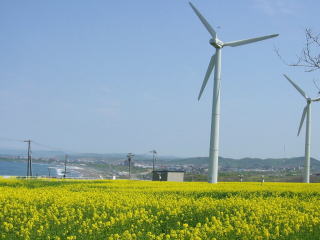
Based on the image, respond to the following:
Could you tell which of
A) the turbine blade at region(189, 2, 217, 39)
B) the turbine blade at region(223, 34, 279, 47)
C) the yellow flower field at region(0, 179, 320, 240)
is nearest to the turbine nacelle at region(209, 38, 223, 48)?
the turbine blade at region(189, 2, 217, 39)

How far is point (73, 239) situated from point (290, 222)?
5.26 m

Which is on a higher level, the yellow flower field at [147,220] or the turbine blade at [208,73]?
the turbine blade at [208,73]

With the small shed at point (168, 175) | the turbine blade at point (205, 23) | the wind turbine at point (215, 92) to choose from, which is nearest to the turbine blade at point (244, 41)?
the wind turbine at point (215, 92)

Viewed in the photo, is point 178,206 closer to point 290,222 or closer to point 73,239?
point 290,222

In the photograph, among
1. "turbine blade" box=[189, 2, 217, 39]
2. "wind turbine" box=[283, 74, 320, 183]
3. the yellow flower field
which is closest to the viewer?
the yellow flower field

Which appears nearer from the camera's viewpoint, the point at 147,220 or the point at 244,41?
the point at 147,220

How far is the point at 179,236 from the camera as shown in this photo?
8922mm

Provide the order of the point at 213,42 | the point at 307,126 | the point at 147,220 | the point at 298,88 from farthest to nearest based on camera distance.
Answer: the point at 298,88, the point at 307,126, the point at 213,42, the point at 147,220

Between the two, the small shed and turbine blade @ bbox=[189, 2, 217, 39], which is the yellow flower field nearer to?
turbine blade @ bbox=[189, 2, 217, 39]

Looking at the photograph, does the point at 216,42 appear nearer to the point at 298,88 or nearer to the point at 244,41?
the point at 244,41

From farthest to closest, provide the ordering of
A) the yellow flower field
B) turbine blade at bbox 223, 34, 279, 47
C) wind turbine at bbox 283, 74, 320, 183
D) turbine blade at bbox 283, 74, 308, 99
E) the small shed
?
the small shed → turbine blade at bbox 283, 74, 308, 99 → wind turbine at bbox 283, 74, 320, 183 → turbine blade at bbox 223, 34, 279, 47 → the yellow flower field

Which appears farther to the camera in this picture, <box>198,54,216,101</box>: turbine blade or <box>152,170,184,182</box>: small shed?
<box>152,170,184,182</box>: small shed

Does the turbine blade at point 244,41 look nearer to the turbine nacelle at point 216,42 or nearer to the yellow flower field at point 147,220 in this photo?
the turbine nacelle at point 216,42

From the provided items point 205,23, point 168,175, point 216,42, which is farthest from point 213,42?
point 168,175
